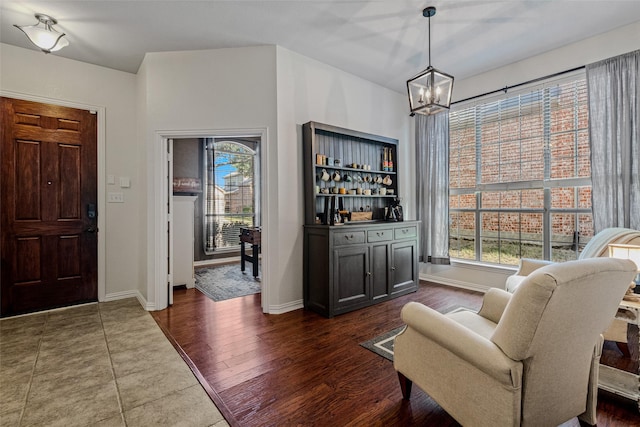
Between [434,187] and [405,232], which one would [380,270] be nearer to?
[405,232]

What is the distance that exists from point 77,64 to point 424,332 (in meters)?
4.66

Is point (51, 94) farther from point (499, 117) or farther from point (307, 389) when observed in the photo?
point (499, 117)

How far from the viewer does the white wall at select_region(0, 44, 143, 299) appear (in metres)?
3.40

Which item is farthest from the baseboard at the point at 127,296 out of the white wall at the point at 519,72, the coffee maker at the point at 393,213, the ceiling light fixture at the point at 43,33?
the white wall at the point at 519,72

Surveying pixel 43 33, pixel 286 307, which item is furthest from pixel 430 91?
pixel 43 33

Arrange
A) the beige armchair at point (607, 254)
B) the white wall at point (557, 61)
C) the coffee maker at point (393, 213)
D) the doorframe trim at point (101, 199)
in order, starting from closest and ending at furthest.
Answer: the beige armchair at point (607, 254) → the white wall at point (557, 61) → the doorframe trim at point (101, 199) → the coffee maker at point (393, 213)

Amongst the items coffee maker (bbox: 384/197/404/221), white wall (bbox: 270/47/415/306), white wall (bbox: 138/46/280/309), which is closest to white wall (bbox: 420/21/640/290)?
coffee maker (bbox: 384/197/404/221)

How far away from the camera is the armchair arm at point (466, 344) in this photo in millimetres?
1186

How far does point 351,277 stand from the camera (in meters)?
3.32

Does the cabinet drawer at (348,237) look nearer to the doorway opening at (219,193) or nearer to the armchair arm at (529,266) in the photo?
the armchair arm at (529,266)

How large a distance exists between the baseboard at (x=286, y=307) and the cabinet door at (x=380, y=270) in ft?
2.92

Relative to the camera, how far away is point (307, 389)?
193 centimetres

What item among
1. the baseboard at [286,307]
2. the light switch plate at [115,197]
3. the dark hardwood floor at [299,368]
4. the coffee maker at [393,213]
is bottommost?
the dark hardwood floor at [299,368]

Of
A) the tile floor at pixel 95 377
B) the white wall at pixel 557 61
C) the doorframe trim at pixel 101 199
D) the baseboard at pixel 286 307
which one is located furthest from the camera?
the doorframe trim at pixel 101 199
